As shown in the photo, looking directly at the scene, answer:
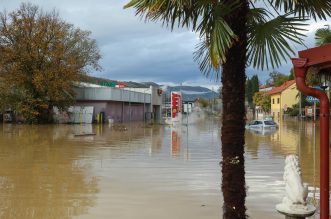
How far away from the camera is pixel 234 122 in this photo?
5.33 meters

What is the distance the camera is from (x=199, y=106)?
135 m

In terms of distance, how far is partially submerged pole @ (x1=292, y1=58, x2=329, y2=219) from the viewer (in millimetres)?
5391

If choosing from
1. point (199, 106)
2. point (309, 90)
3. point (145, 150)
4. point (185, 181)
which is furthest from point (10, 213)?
point (199, 106)

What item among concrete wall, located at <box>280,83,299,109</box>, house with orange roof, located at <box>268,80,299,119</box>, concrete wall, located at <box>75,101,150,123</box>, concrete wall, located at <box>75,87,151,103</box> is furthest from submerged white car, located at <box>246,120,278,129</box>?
concrete wall, located at <box>280,83,299,109</box>

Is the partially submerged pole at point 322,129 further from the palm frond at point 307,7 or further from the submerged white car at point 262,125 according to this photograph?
the submerged white car at point 262,125

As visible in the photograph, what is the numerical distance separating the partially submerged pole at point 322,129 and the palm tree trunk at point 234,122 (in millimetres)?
679

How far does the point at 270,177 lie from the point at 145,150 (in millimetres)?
9830

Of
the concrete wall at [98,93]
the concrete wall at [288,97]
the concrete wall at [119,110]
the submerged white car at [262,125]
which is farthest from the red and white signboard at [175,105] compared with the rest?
the concrete wall at [288,97]

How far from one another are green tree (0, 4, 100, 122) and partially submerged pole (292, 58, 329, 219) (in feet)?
158

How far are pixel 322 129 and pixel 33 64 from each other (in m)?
50.5

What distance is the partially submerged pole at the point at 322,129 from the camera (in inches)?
212

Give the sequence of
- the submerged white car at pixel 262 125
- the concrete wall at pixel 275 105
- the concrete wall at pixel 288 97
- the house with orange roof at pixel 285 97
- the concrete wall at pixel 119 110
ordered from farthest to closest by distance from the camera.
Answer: the concrete wall at pixel 275 105 → the concrete wall at pixel 288 97 → the house with orange roof at pixel 285 97 → the concrete wall at pixel 119 110 → the submerged white car at pixel 262 125

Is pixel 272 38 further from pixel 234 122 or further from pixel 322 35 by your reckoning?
pixel 322 35

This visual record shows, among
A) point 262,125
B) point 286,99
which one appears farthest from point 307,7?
point 286,99
